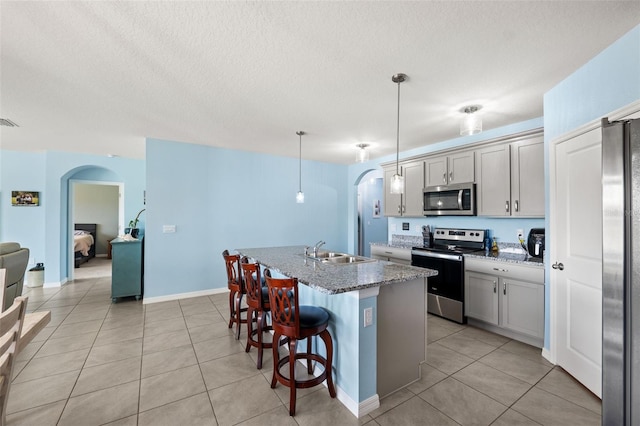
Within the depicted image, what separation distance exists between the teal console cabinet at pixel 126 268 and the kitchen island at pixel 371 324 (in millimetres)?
3204

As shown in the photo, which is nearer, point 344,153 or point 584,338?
point 584,338

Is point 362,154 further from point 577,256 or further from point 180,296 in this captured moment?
point 180,296

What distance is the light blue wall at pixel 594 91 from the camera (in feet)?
5.79

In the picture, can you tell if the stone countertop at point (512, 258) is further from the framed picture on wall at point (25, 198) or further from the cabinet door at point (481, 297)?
the framed picture on wall at point (25, 198)

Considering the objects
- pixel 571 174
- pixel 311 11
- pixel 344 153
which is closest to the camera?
pixel 311 11

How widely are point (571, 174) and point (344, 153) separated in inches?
133

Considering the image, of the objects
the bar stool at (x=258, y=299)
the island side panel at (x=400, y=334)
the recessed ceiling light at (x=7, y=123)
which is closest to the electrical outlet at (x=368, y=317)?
the island side panel at (x=400, y=334)

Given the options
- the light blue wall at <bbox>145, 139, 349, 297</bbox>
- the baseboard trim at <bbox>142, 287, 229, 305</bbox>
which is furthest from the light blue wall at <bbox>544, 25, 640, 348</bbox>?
the baseboard trim at <bbox>142, 287, 229, 305</bbox>

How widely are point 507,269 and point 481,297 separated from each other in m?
0.46

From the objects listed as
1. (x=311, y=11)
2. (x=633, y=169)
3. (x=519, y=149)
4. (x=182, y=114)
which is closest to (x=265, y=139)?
(x=182, y=114)

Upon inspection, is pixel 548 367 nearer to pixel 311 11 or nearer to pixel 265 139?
pixel 311 11

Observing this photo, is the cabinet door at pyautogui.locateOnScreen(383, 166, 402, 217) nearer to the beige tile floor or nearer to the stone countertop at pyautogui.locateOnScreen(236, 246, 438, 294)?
the beige tile floor

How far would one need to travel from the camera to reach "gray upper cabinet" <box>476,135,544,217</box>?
3.11m

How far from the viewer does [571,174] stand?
2.29 m
